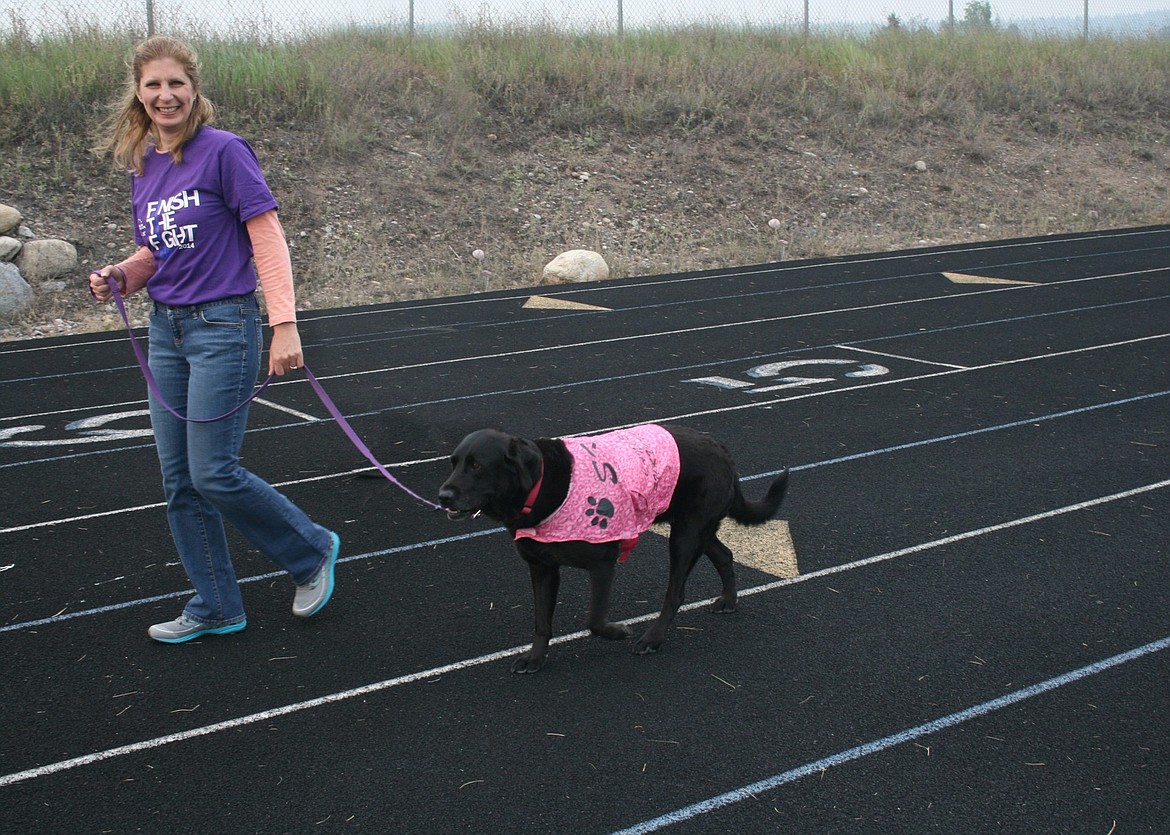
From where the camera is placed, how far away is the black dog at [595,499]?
12.5 feet

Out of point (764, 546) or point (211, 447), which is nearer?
point (211, 447)

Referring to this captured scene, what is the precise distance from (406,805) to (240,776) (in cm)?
57

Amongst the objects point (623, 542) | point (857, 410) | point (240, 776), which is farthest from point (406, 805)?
point (857, 410)

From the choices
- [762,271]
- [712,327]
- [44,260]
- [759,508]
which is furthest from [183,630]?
[762,271]

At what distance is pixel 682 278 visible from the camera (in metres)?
16.0

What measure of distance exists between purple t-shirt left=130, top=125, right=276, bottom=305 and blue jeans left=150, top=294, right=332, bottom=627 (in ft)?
0.26

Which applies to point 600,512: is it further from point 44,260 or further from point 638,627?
point 44,260

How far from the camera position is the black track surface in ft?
11.2

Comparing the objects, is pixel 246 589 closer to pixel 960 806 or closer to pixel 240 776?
pixel 240 776

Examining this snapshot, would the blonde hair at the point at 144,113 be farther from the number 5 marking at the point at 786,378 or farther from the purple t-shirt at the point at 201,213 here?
the number 5 marking at the point at 786,378

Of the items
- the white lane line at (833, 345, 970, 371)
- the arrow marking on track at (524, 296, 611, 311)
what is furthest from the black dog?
the arrow marking on track at (524, 296, 611, 311)

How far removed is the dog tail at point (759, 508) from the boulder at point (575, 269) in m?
11.6

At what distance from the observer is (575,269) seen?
16141mm

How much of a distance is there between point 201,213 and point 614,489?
5.74ft
